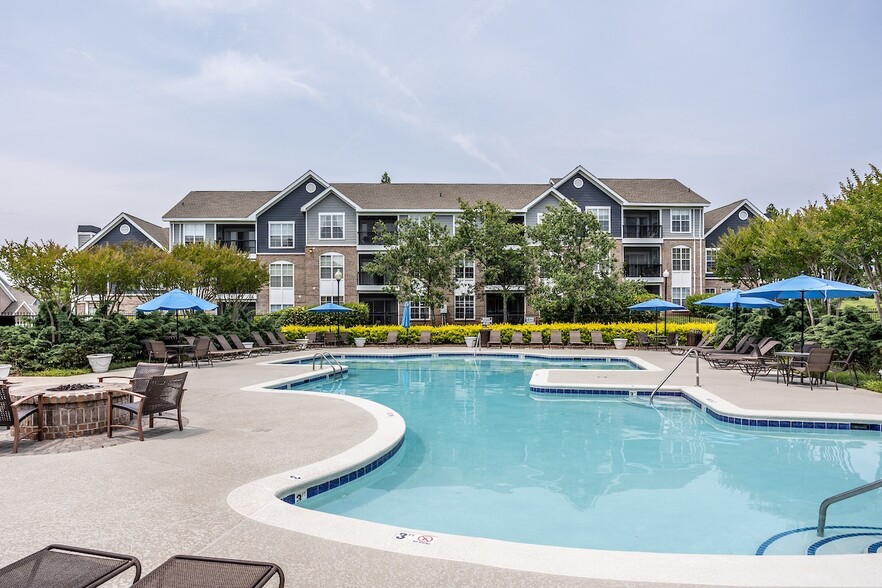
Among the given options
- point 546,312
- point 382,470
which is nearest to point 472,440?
point 382,470

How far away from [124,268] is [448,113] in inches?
497

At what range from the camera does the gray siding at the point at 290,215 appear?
129 feet

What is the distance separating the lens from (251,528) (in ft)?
14.7

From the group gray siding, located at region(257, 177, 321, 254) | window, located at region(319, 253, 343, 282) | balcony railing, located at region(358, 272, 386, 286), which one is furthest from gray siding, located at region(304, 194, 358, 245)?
balcony railing, located at region(358, 272, 386, 286)

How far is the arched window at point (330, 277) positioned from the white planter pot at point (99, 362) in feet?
70.7

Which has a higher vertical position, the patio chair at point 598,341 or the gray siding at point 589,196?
the gray siding at point 589,196

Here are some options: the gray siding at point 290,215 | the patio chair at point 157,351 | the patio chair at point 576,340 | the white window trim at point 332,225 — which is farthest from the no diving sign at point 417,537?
the gray siding at point 290,215

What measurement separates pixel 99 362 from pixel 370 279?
77.6 feet

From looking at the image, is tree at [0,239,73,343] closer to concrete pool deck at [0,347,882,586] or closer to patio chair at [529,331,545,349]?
concrete pool deck at [0,347,882,586]

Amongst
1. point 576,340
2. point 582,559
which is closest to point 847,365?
point 582,559

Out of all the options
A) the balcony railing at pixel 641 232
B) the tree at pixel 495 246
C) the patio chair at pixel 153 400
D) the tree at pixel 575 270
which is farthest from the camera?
the balcony railing at pixel 641 232

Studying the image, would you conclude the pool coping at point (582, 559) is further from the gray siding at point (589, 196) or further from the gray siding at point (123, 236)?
the gray siding at point (123, 236)

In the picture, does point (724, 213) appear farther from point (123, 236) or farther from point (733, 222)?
point (123, 236)

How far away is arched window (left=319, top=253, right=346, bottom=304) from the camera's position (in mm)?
38094
